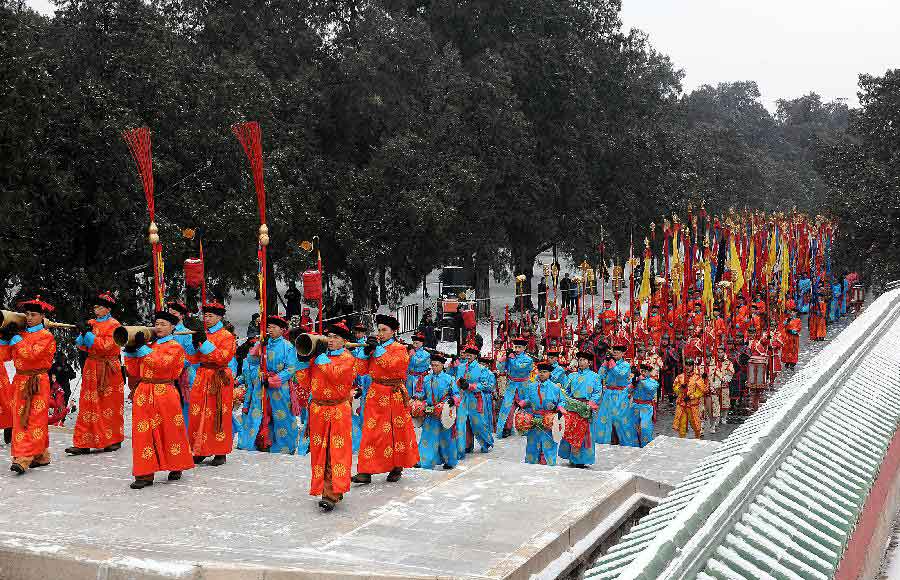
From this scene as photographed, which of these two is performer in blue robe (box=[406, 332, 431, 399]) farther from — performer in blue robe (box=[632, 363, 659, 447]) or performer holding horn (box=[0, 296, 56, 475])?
performer holding horn (box=[0, 296, 56, 475])

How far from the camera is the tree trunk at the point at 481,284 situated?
25.6 meters

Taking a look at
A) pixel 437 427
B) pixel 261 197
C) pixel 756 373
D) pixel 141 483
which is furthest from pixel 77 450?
pixel 756 373

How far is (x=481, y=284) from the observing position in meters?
27.7

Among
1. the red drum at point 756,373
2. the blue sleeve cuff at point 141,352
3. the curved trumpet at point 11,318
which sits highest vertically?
the curved trumpet at point 11,318

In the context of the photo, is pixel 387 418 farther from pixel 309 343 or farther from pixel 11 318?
pixel 11 318

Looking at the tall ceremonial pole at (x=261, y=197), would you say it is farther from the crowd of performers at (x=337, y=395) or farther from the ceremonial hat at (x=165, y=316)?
the ceremonial hat at (x=165, y=316)

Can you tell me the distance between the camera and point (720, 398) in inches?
571

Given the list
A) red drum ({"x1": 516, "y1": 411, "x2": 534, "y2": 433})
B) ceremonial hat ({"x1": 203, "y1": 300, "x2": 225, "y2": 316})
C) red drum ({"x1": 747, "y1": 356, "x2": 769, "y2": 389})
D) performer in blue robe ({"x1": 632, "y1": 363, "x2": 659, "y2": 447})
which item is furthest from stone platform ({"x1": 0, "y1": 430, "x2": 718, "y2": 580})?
red drum ({"x1": 747, "y1": 356, "x2": 769, "y2": 389})

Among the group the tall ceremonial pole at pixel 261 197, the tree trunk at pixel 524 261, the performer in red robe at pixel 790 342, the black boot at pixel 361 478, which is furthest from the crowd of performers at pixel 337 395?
the tree trunk at pixel 524 261

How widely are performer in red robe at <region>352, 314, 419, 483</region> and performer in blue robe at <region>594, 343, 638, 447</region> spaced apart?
4.34m

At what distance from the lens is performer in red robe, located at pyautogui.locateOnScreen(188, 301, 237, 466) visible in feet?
28.1

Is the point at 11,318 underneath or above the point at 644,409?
above

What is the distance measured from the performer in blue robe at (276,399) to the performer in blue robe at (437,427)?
4.50 feet

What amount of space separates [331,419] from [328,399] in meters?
0.16
